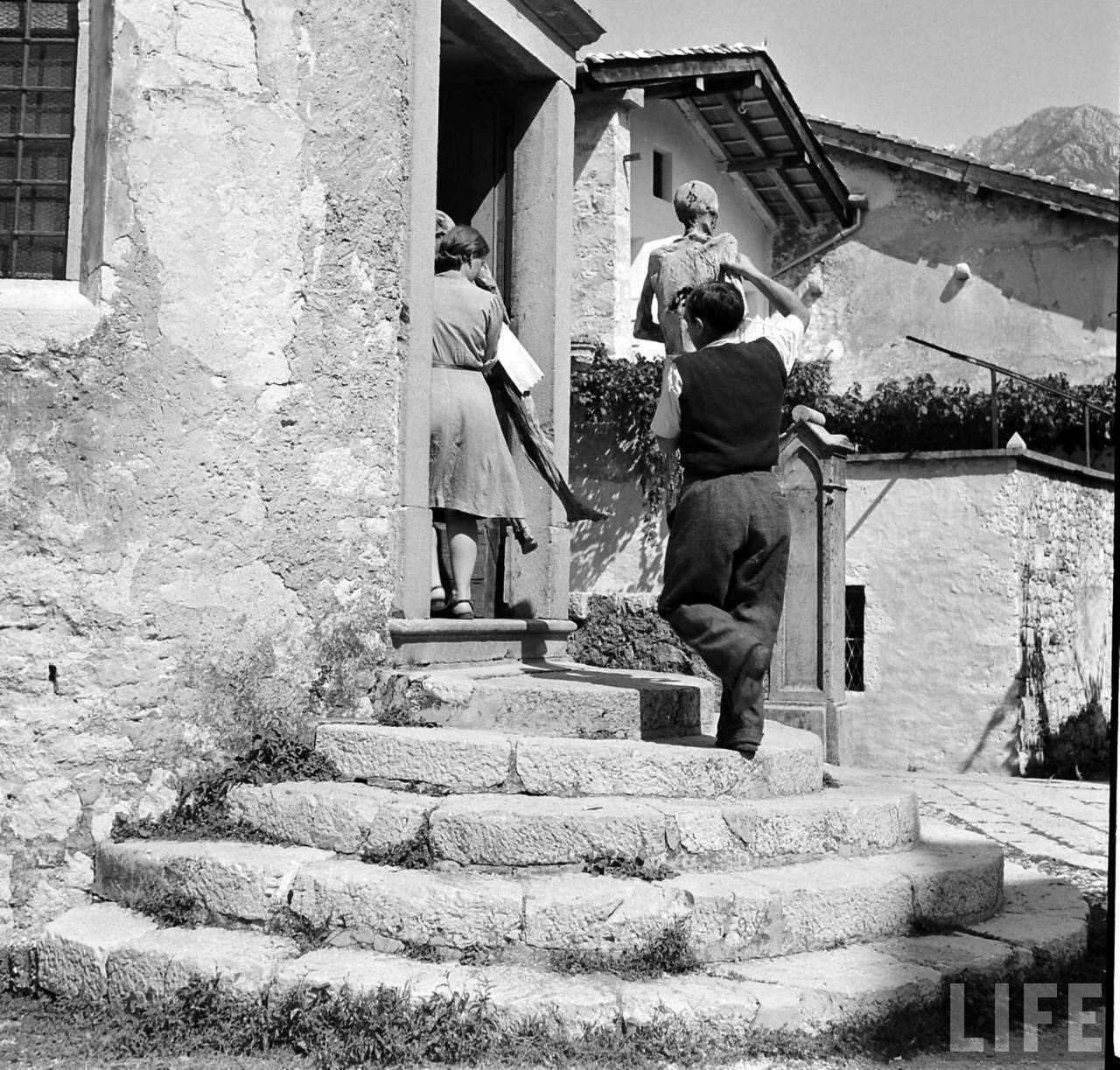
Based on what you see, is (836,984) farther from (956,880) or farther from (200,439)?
(200,439)

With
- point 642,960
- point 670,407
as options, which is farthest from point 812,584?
point 642,960

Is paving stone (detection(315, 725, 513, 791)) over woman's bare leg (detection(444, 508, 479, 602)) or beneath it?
beneath

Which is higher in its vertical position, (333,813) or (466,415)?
(466,415)

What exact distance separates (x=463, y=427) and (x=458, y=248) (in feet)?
2.87

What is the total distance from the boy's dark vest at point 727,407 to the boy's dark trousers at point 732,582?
0.20 ft

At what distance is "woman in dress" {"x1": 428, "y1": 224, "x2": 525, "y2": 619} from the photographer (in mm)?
6207

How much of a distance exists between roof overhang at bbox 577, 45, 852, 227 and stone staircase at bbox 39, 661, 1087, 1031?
1095cm

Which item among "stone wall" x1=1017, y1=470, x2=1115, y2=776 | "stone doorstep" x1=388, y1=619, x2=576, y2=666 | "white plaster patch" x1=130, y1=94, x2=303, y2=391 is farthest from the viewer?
"stone wall" x1=1017, y1=470, x2=1115, y2=776

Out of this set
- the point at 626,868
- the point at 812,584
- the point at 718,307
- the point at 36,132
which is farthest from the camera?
the point at 812,584

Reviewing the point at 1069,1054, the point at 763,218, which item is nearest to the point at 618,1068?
the point at 1069,1054

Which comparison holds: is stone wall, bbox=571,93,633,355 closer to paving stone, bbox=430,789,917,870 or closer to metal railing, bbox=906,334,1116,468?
metal railing, bbox=906,334,1116,468

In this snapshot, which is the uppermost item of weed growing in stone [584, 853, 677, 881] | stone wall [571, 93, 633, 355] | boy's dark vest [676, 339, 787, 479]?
stone wall [571, 93, 633, 355]

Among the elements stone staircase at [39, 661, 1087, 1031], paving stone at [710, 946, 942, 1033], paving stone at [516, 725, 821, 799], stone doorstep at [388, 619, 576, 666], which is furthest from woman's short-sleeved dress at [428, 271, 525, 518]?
paving stone at [710, 946, 942, 1033]

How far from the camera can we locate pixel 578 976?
4027 mm
